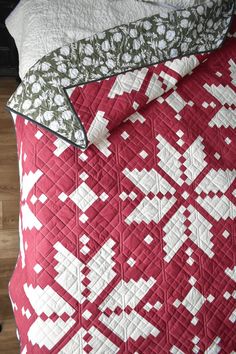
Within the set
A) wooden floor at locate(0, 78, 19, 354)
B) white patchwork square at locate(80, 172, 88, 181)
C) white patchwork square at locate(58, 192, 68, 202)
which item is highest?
white patchwork square at locate(80, 172, 88, 181)

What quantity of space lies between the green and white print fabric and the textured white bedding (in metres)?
0.08

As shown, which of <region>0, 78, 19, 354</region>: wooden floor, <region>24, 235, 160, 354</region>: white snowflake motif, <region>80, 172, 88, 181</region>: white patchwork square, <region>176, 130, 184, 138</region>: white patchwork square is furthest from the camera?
<region>0, 78, 19, 354</region>: wooden floor

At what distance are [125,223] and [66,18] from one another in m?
0.76

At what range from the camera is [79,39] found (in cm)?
131

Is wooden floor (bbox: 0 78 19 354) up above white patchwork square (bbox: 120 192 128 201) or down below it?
below


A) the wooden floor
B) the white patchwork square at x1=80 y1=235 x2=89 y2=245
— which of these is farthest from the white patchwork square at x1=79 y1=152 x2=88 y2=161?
the wooden floor

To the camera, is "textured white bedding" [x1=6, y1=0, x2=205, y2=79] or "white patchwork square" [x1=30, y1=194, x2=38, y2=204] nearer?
"white patchwork square" [x1=30, y1=194, x2=38, y2=204]

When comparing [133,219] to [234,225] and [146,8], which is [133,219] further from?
[146,8]

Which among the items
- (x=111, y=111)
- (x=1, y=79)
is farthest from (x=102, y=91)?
(x=1, y=79)

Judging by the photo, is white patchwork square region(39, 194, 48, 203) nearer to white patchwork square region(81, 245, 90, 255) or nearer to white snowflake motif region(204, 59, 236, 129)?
white patchwork square region(81, 245, 90, 255)

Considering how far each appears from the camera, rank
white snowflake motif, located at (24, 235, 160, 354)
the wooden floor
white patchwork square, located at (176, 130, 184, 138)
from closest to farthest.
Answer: white snowflake motif, located at (24, 235, 160, 354) → white patchwork square, located at (176, 130, 184, 138) → the wooden floor

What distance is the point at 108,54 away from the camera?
1263 millimetres

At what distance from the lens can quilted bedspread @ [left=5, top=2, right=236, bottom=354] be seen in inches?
42.7

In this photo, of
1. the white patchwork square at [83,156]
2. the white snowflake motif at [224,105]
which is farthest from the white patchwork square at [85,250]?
the white snowflake motif at [224,105]
